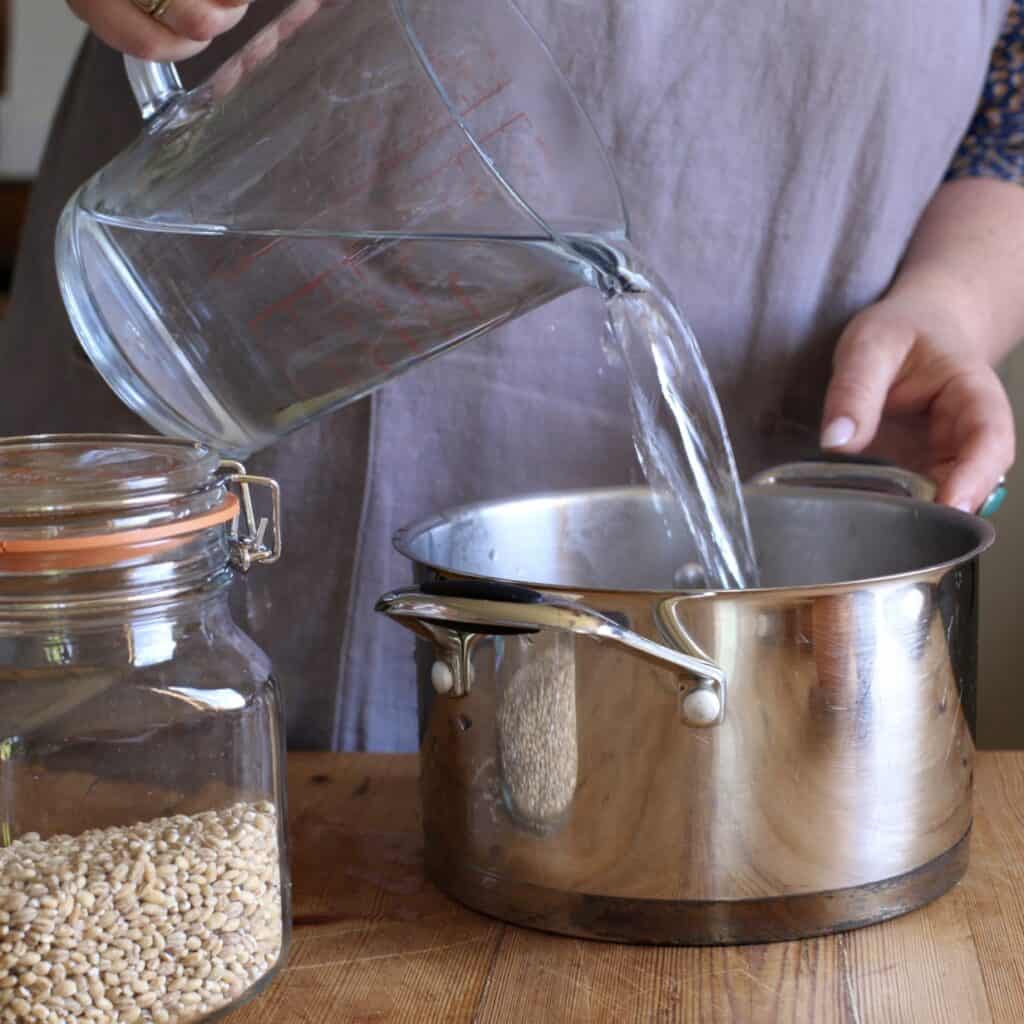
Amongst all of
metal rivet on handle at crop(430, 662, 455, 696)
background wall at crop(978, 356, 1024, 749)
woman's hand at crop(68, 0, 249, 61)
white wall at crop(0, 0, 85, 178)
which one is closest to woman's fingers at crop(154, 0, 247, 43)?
woman's hand at crop(68, 0, 249, 61)

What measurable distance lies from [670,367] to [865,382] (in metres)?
0.15

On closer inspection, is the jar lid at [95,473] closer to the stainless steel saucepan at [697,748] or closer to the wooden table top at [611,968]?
the stainless steel saucepan at [697,748]

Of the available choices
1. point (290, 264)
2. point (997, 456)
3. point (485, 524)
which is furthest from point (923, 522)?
point (290, 264)

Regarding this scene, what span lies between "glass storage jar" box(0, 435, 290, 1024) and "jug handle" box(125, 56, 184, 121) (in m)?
0.15

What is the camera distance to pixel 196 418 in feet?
2.26

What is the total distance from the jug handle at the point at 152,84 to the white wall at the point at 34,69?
8.92ft

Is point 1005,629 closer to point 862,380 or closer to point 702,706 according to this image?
point 862,380

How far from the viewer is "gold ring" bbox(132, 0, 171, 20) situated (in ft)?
2.10

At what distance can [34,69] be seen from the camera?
3236 millimetres

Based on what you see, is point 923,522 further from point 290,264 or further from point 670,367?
point 290,264

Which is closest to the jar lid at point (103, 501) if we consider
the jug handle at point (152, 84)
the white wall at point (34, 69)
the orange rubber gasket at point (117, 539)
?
the orange rubber gasket at point (117, 539)

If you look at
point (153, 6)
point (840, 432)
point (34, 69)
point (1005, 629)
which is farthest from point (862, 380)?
point (34, 69)

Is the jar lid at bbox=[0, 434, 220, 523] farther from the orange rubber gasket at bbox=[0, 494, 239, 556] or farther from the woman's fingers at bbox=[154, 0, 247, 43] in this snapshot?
the woman's fingers at bbox=[154, 0, 247, 43]

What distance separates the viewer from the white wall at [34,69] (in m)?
3.23
